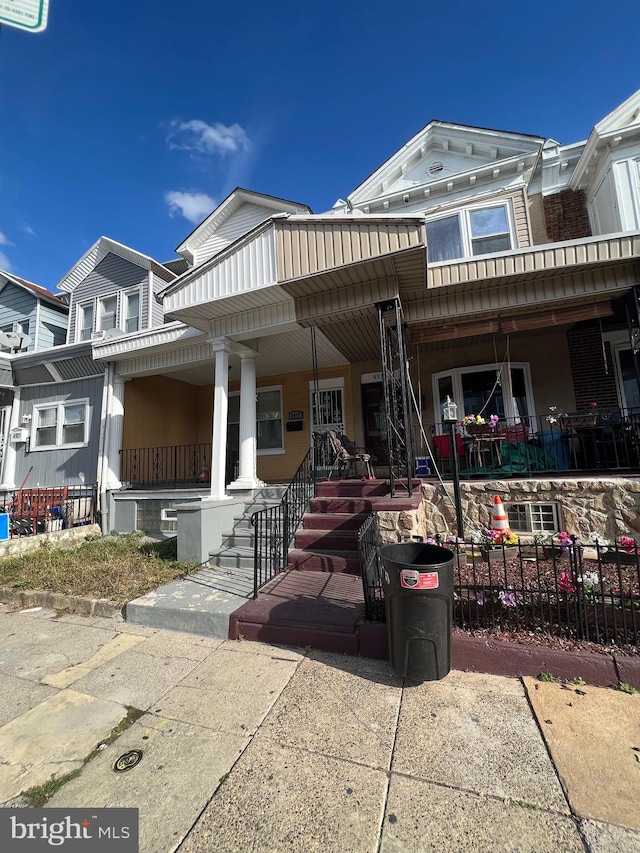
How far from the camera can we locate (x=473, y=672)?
2.97 meters

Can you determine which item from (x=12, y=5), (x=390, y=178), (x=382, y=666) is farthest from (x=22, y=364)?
(x=382, y=666)

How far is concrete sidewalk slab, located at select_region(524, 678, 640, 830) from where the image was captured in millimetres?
1777

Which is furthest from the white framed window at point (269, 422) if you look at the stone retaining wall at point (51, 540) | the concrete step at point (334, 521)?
the concrete step at point (334, 521)

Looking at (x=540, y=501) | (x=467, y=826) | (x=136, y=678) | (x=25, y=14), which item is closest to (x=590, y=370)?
(x=540, y=501)

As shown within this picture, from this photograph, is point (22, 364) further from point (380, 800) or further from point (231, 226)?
point (380, 800)

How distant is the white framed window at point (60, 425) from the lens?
383 inches

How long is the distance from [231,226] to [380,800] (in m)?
11.8

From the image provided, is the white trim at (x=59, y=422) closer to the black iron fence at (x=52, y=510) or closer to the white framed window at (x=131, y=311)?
the black iron fence at (x=52, y=510)

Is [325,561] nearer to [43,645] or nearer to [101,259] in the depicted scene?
[43,645]

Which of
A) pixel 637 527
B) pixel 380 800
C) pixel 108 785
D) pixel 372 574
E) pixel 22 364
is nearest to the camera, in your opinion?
pixel 380 800

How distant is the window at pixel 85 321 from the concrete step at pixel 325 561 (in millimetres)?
10642

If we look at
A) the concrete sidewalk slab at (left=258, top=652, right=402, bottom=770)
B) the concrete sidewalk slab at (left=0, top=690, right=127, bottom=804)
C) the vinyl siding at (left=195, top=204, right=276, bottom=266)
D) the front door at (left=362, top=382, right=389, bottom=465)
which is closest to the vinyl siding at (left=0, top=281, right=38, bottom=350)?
the vinyl siding at (left=195, top=204, right=276, bottom=266)

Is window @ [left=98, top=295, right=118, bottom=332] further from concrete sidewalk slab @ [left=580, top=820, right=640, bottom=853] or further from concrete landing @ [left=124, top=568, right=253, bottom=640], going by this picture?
concrete sidewalk slab @ [left=580, top=820, right=640, bottom=853]

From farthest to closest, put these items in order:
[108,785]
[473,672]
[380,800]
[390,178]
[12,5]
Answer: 1. [390,178]
2. [473,672]
3. [12,5]
4. [108,785]
5. [380,800]
